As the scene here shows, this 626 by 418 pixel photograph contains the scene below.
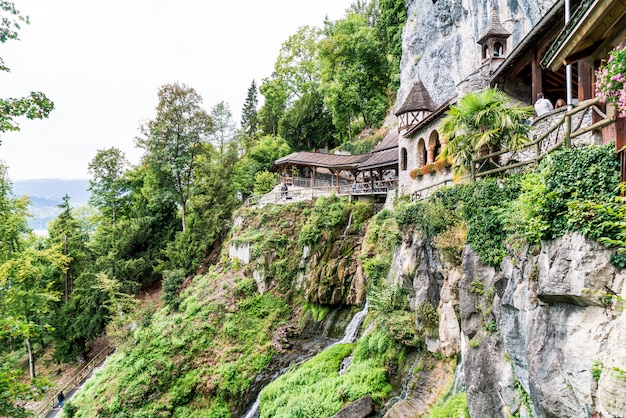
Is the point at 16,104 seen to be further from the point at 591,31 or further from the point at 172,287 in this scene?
the point at 172,287

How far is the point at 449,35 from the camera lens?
97.8 ft

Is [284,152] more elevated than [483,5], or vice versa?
[483,5]

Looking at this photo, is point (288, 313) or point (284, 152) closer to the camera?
point (288, 313)

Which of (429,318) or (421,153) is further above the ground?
(421,153)

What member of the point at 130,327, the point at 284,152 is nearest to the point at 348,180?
the point at 284,152

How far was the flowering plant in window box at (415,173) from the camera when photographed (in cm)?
1933

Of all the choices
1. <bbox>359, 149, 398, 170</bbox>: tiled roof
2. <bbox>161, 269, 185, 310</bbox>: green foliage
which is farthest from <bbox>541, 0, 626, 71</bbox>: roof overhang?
<bbox>161, 269, 185, 310</bbox>: green foliage

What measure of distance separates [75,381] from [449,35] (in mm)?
38695

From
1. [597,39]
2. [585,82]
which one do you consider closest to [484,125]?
[585,82]

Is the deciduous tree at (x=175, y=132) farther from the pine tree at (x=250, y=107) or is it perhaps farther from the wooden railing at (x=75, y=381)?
the pine tree at (x=250, y=107)

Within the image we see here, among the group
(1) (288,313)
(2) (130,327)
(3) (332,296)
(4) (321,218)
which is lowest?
(2) (130,327)

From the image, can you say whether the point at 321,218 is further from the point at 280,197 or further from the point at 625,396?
the point at 625,396

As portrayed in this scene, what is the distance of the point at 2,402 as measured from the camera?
5.82 meters

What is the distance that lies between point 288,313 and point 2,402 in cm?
1608
